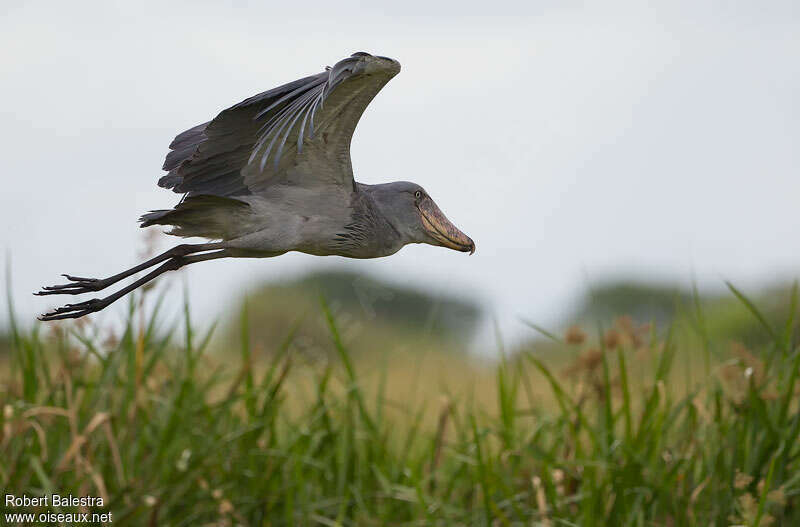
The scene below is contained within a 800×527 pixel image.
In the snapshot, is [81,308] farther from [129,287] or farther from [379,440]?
[379,440]

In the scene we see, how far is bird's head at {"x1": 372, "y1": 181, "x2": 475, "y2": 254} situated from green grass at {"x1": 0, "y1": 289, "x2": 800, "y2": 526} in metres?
1.21

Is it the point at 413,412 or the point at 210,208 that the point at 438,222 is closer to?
the point at 210,208

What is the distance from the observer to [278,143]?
11.2 ft

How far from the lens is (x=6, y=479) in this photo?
15.0ft

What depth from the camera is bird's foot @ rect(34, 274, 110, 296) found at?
343cm

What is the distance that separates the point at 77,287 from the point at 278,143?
0.86 m

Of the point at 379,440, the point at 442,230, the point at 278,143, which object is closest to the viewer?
the point at 278,143

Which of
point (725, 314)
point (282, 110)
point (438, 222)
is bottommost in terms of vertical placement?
point (725, 314)

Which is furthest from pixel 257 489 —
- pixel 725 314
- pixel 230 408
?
pixel 725 314

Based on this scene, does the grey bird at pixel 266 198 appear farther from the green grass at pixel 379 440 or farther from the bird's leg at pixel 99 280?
the green grass at pixel 379 440

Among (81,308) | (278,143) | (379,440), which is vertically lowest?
(379,440)

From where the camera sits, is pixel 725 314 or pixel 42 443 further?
pixel 725 314

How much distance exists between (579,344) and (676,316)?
50 centimetres

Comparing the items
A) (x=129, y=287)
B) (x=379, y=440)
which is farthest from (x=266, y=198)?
(x=379, y=440)
